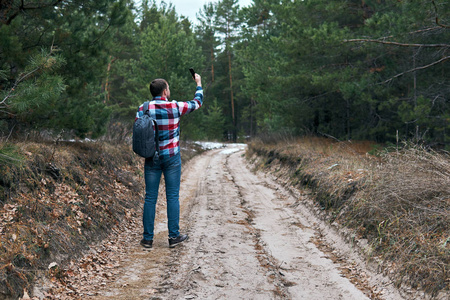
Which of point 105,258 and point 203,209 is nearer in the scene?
point 105,258

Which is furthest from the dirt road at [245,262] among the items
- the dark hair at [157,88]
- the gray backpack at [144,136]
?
→ the dark hair at [157,88]

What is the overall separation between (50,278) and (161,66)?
16530mm

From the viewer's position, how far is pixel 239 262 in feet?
14.0

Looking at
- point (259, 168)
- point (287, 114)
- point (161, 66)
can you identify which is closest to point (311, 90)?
point (287, 114)

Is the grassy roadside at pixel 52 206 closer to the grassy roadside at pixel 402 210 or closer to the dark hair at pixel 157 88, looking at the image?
the dark hair at pixel 157 88

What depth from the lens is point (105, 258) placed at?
4.46m

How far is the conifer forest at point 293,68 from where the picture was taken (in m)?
5.71

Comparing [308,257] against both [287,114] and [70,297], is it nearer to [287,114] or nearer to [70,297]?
[70,297]

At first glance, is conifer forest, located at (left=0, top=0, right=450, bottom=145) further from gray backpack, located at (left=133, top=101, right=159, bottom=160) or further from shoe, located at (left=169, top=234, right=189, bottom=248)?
shoe, located at (left=169, top=234, right=189, bottom=248)

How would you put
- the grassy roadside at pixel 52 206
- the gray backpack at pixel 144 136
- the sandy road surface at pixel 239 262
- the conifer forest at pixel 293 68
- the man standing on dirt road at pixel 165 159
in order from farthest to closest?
the conifer forest at pixel 293 68
the man standing on dirt road at pixel 165 159
the gray backpack at pixel 144 136
the sandy road surface at pixel 239 262
the grassy roadside at pixel 52 206

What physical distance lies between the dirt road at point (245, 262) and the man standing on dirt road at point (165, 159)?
30 cm

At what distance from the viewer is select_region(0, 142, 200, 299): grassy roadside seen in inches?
133

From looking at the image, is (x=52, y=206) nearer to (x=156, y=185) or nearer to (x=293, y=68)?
(x=156, y=185)

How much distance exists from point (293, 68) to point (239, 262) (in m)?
11.4
